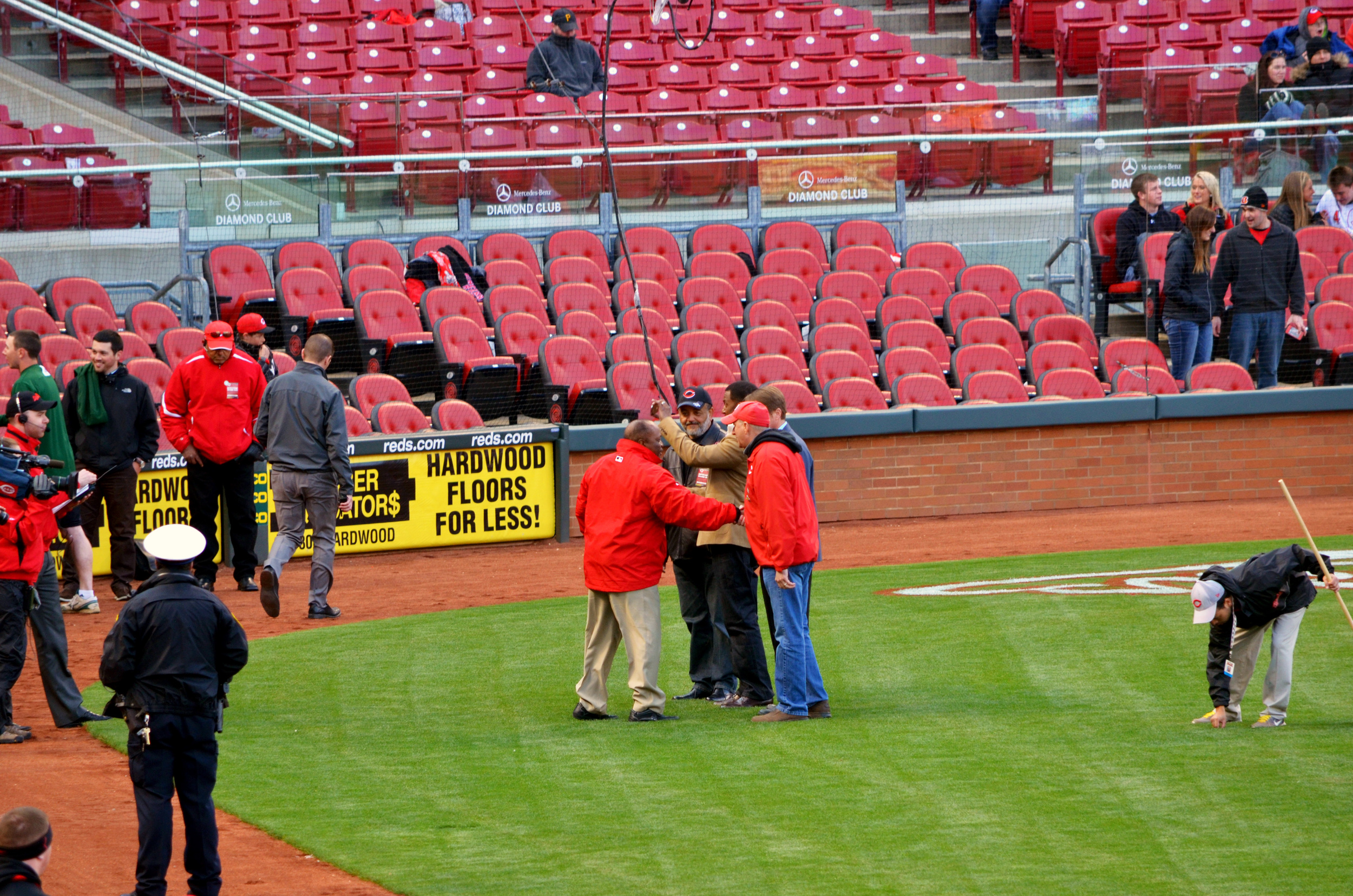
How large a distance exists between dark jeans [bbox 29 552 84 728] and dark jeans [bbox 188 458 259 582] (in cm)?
363

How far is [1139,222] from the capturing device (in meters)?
18.6

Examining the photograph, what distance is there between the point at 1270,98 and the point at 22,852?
60.7 feet

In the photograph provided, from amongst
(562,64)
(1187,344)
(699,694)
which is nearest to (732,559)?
(699,694)

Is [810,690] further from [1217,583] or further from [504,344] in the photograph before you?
[504,344]

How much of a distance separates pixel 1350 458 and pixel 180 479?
11.6 meters

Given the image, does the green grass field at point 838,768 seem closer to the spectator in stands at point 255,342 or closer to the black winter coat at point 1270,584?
the black winter coat at point 1270,584

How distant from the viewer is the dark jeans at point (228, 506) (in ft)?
42.0

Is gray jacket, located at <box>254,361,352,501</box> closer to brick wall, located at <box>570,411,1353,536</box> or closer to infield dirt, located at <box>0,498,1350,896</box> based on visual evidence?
infield dirt, located at <box>0,498,1350,896</box>

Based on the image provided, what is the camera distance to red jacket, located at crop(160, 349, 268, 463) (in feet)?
41.1

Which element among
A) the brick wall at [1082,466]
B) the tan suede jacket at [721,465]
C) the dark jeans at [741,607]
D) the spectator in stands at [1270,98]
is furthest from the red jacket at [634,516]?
the spectator in stands at [1270,98]

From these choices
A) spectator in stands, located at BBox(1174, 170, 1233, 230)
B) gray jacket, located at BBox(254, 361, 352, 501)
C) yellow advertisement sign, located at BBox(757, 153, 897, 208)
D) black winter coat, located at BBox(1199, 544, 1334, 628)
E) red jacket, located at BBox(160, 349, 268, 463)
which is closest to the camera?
black winter coat, located at BBox(1199, 544, 1334, 628)

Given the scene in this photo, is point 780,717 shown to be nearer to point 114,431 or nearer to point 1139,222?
point 114,431

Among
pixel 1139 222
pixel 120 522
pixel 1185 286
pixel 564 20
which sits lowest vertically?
pixel 120 522

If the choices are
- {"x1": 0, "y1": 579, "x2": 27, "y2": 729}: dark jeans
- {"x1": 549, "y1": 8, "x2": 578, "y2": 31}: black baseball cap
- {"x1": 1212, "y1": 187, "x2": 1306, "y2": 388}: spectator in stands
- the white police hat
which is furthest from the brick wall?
the white police hat
